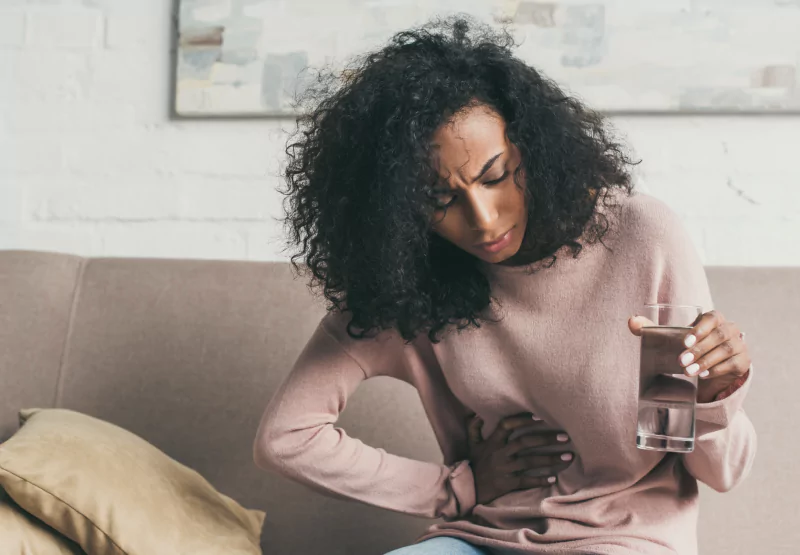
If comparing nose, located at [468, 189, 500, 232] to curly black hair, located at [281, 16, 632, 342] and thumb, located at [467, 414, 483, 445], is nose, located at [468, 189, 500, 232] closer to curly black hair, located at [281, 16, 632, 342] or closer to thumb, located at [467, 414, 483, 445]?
curly black hair, located at [281, 16, 632, 342]

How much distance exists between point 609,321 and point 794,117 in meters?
0.95

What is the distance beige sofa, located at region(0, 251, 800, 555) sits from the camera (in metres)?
1.69

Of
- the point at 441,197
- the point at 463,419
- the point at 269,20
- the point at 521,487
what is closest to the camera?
the point at 441,197

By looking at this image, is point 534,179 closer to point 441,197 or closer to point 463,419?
point 441,197

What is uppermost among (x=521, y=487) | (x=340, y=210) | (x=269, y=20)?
(x=269, y=20)

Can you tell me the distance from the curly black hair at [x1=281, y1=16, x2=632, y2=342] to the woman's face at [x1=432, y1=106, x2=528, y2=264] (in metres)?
0.02

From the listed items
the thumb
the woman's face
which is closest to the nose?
the woman's face

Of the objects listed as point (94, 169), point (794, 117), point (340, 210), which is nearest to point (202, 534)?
point (340, 210)

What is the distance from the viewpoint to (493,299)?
1.38 meters

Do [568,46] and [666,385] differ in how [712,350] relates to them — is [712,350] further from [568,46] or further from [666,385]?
[568,46]

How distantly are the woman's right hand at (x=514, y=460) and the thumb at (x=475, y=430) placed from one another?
0.03 meters


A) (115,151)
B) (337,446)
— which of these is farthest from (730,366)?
(115,151)

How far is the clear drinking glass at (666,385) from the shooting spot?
1.00 metres

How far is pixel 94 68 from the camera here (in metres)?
2.15
